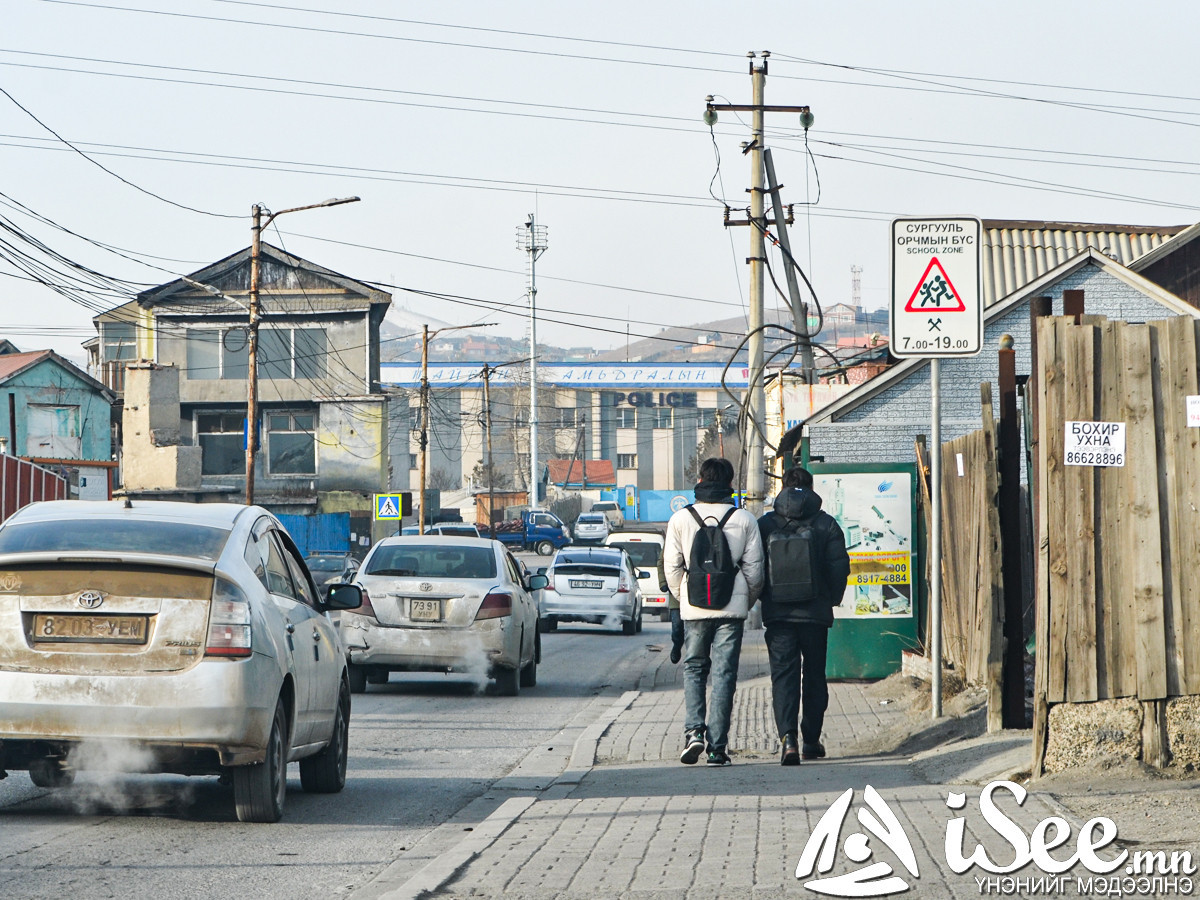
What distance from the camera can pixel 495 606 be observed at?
15320 mm

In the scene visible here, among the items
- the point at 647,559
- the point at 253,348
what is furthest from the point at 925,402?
the point at 253,348

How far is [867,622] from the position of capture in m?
14.8

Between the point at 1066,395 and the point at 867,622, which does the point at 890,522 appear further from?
the point at 1066,395

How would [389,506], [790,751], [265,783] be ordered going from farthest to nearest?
[389,506], [790,751], [265,783]

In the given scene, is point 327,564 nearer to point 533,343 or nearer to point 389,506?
point 389,506

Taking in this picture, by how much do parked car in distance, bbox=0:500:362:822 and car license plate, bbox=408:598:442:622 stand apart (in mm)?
7459

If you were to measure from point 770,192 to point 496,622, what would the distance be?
12933mm

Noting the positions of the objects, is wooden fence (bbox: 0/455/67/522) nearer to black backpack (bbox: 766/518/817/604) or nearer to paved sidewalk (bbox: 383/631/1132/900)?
paved sidewalk (bbox: 383/631/1132/900)

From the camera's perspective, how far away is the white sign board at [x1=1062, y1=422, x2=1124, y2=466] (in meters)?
7.76

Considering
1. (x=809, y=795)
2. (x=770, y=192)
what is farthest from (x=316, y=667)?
(x=770, y=192)

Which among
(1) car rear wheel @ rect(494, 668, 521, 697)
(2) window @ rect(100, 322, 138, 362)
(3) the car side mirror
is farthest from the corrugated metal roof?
(2) window @ rect(100, 322, 138, 362)

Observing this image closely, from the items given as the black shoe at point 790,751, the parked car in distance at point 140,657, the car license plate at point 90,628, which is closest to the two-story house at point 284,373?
the black shoe at point 790,751

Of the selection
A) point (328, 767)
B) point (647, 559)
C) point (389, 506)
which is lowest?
point (328, 767)

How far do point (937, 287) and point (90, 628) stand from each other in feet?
19.5
